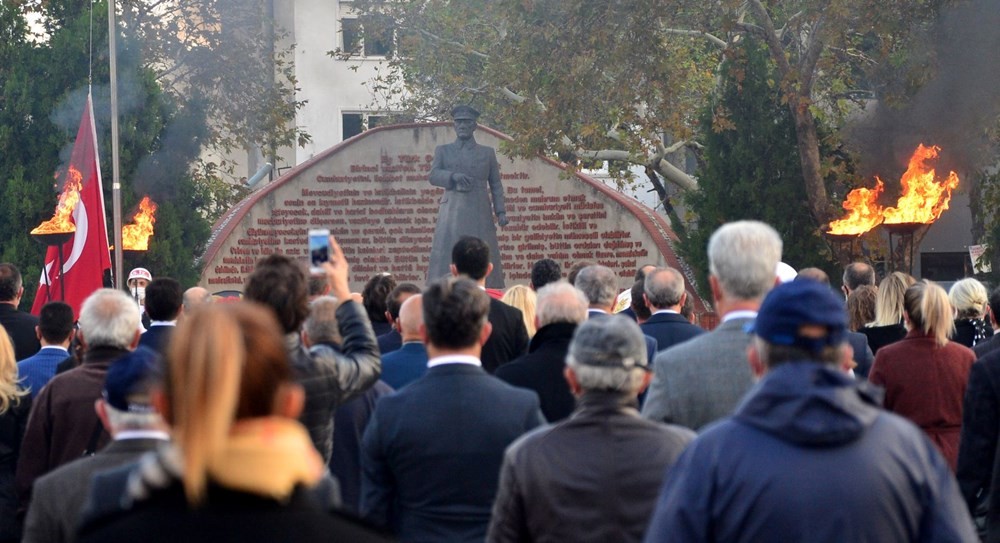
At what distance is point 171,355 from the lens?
2.08 metres

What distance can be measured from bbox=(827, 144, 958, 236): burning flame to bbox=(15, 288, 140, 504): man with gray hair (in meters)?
14.7

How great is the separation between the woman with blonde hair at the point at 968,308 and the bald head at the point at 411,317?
369cm

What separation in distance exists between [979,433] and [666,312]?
162cm

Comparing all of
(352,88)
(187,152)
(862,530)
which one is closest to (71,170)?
(187,152)

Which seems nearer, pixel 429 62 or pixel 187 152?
pixel 187 152

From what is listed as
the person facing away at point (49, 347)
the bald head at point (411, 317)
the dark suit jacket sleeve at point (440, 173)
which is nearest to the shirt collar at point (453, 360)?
the bald head at point (411, 317)

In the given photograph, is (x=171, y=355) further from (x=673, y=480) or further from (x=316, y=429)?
(x=316, y=429)

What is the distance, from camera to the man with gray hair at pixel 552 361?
5.50 meters

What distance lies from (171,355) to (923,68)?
17513 mm

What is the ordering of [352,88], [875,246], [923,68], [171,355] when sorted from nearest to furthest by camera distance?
[171,355]
[923,68]
[875,246]
[352,88]

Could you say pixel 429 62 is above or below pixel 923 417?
above

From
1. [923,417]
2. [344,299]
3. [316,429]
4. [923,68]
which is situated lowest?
[923,417]

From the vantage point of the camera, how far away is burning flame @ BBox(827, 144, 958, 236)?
18.9 metres

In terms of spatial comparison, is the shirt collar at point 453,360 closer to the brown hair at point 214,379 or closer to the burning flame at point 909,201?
the brown hair at point 214,379
